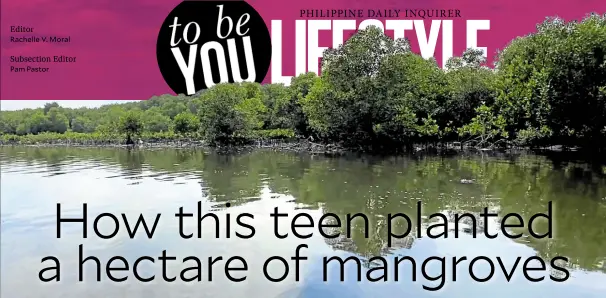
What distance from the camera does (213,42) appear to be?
33.5ft

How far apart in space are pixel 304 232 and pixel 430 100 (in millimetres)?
28523

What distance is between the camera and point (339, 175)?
17141mm

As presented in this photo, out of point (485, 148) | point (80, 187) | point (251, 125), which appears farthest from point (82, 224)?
point (251, 125)

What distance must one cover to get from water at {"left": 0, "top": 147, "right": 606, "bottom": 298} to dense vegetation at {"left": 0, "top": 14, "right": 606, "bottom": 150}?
492 cm

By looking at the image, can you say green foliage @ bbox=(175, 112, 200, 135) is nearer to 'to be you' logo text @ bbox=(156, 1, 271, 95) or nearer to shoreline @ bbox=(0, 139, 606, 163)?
shoreline @ bbox=(0, 139, 606, 163)

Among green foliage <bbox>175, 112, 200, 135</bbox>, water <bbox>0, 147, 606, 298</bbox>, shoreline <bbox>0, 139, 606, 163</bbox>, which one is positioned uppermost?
green foliage <bbox>175, 112, 200, 135</bbox>

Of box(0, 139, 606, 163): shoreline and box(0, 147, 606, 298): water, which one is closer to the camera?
box(0, 147, 606, 298): water

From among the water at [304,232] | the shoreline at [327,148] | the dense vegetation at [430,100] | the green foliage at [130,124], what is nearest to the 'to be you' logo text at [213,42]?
the water at [304,232]

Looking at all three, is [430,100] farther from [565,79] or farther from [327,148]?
[565,79]

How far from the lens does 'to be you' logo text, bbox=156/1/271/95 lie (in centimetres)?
1008

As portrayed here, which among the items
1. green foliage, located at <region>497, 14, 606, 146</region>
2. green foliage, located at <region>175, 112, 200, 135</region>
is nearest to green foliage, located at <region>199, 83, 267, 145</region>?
green foliage, located at <region>175, 112, 200, 135</region>

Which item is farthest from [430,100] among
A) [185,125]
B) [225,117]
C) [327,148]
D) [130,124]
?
[130,124]

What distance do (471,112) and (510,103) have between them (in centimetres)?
1227

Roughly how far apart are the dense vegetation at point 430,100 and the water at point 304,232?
4.92 metres
